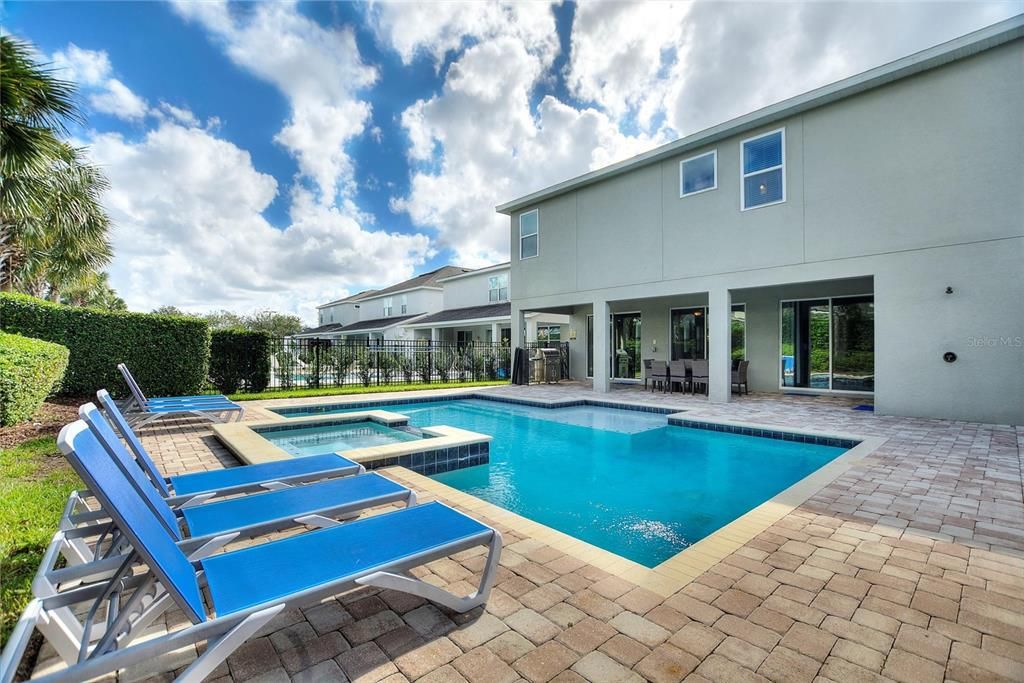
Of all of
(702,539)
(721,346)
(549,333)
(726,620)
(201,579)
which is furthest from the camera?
(549,333)

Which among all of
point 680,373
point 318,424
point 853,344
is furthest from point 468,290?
point 853,344

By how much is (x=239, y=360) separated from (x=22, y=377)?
23.3 ft

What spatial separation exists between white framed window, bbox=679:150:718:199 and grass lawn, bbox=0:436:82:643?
44.4ft

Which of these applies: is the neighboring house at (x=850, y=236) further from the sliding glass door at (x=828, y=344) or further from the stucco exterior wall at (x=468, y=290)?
the stucco exterior wall at (x=468, y=290)

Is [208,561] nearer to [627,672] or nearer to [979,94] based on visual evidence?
[627,672]

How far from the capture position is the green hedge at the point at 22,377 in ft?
20.6

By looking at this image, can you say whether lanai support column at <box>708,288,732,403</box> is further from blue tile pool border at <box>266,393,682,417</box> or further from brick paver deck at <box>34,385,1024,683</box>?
brick paver deck at <box>34,385,1024,683</box>

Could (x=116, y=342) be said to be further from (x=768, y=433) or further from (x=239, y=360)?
(x=768, y=433)

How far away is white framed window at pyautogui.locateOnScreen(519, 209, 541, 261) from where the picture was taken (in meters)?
17.2

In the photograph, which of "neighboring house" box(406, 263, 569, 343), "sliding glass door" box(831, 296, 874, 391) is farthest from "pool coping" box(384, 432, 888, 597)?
"neighboring house" box(406, 263, 569, 343)

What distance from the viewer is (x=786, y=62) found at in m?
10.6

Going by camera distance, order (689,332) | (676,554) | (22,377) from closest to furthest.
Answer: (676,554), (22,377), (689,332)

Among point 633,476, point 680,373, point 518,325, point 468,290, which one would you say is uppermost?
point 468,290

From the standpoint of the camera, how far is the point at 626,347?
17781 mm
